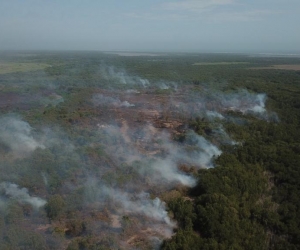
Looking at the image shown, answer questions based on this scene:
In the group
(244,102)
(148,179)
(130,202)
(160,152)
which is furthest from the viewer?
(244,102)

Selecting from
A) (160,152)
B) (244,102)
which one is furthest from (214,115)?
(160,152)

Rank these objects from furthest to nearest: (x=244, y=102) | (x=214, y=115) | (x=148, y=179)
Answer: (x=244, y=102)
(x=214, y=115)
(x=148, y=179)

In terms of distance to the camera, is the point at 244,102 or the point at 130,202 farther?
the point at 244,102

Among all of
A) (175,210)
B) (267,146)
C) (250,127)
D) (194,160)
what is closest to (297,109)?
(250,127)

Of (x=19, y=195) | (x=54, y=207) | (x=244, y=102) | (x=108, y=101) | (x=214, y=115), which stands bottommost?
(x=19, y=195)

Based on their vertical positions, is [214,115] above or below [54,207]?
above

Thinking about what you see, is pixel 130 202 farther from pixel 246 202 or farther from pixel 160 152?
pixel 160 152
